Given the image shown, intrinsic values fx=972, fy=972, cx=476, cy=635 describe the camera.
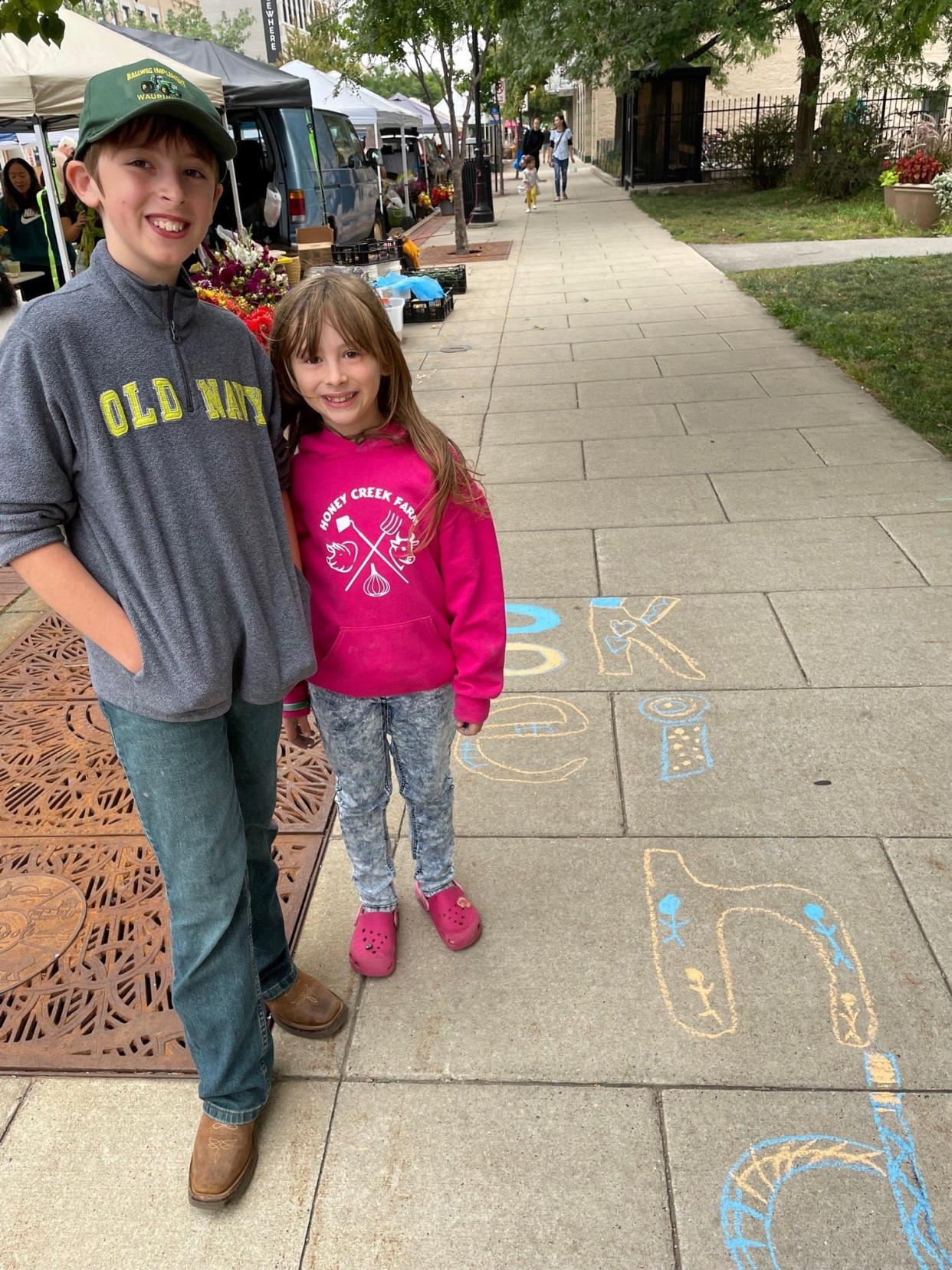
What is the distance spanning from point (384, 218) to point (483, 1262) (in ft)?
62.9

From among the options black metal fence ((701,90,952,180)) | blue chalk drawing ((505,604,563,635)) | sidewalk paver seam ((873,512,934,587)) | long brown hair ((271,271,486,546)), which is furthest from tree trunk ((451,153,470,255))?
long brown hair ((271,271,486,546))

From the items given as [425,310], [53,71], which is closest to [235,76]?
[425,310]

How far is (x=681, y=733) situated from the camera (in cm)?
330

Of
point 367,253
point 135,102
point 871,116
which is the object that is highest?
A: point 871,116

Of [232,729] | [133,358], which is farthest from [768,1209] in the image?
[133,358]

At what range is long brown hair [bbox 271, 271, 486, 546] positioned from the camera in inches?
73.7

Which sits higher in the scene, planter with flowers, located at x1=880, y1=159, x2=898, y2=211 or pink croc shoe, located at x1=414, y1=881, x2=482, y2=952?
planter with flowers, located at x1=880, y1=159, x2=898, y2=211

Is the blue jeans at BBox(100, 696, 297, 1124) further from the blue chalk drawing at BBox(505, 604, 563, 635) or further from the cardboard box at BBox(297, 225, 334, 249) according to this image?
the cardboard box at BBox(297, 225, 334, 249)

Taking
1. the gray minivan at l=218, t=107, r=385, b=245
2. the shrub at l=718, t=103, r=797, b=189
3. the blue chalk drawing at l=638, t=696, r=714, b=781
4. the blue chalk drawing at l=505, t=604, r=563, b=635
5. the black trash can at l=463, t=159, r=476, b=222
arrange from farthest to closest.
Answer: the black trash can at l=463, t=159, r=476, b=222 < the shrub at l=718, t=103, r=797, b=189 < the gray minivan at l=218, t=107, r=385, b=245 < the blue chalk drawing at l=505, t=604, r=563, b=635 < the blue chalk drawing at l=638, t=696, r=714, b=781

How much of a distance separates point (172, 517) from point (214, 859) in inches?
24.6

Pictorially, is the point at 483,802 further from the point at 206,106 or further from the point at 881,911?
the point at 206,106

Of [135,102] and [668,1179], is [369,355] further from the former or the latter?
[668,1179]

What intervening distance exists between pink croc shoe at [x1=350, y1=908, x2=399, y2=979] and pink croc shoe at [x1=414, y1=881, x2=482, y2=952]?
12 centimetres

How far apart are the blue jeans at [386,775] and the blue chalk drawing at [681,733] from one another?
936mm
